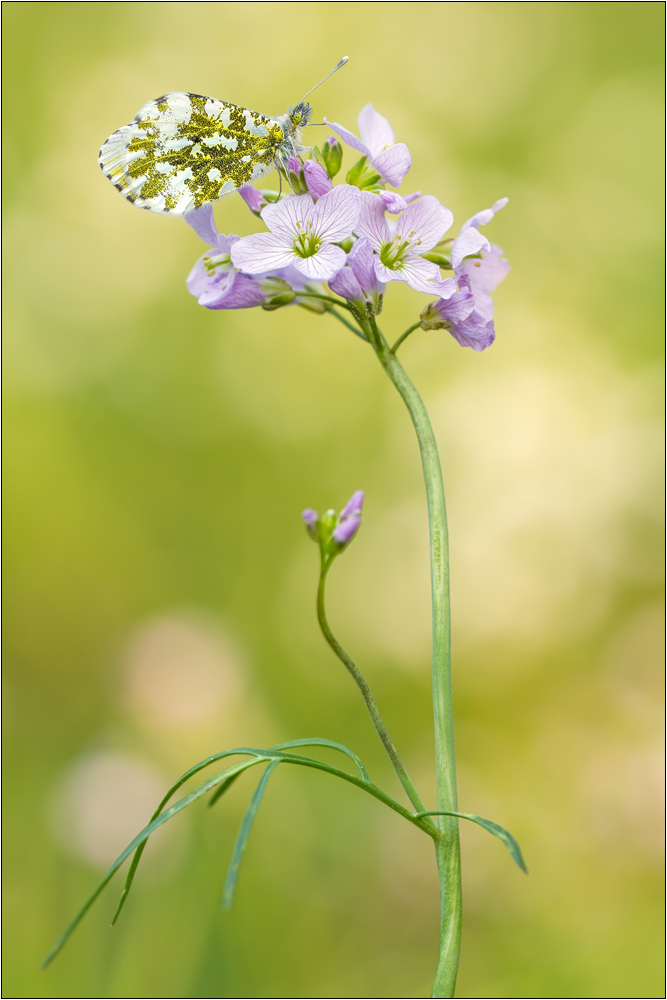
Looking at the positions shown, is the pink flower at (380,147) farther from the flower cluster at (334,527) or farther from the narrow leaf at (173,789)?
the narrow leaf at (173,789)

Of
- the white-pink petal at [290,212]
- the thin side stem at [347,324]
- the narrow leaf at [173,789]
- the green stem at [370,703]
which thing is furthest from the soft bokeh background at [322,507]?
the white-pink petal at [290,212]

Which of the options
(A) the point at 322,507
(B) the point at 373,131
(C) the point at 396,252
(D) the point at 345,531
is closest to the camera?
(D) the point at 345,531

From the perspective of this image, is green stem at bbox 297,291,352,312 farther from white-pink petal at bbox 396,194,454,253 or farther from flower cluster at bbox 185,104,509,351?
white-pink petal at bbox 396,194,454,253

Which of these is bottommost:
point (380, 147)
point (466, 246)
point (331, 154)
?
point (466, 246)

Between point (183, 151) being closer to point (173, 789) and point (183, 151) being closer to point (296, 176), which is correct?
point (296, 176)

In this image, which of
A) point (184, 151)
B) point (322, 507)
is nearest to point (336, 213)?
point (184, 151)

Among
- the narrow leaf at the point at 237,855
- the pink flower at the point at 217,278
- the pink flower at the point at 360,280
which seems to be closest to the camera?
the narrow leaf at the point at 237,855
